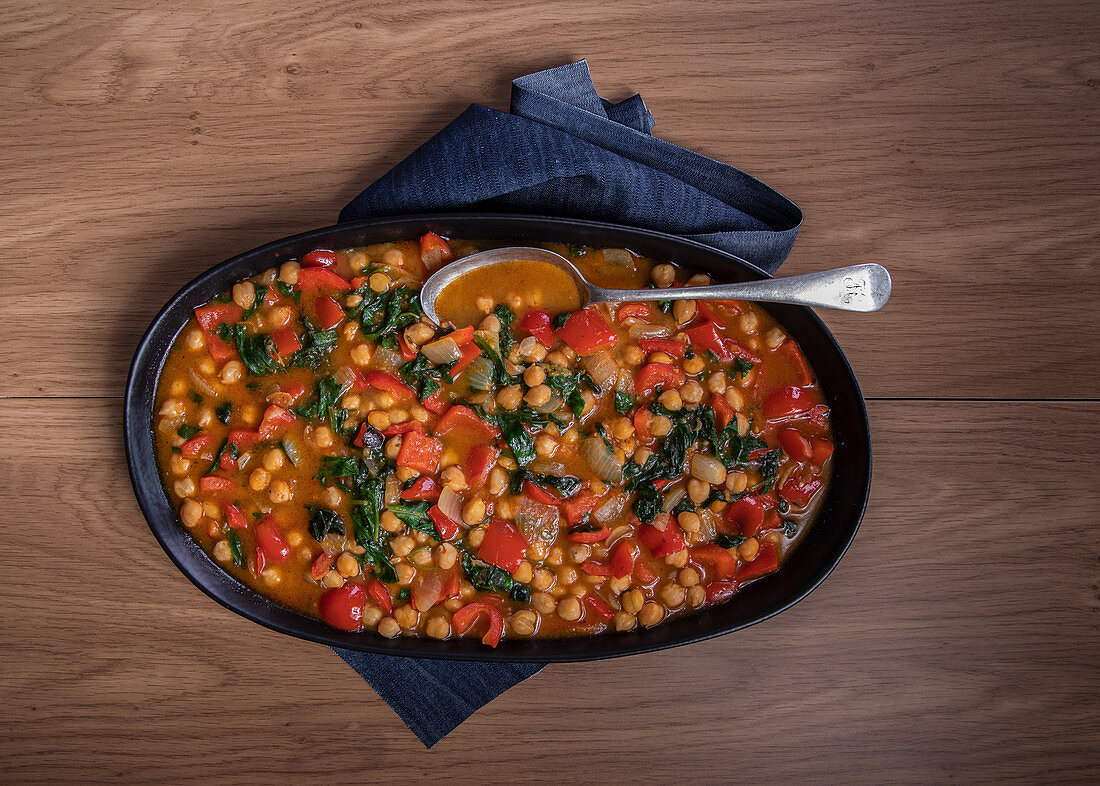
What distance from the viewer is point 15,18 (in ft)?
10.6

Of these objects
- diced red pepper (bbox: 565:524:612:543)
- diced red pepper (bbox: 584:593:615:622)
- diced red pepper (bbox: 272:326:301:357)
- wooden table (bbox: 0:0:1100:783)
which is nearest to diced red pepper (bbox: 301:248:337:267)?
diced red pepper (bbox: 272:326:301:357)

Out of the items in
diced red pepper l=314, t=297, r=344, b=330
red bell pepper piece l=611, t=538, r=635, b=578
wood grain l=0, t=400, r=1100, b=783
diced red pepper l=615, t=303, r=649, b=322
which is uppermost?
diced red pepper l=314, t=297, r=344, b=330

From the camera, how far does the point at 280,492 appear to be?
2.90m

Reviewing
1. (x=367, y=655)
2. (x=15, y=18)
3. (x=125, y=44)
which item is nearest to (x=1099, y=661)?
(x=367, y=655)

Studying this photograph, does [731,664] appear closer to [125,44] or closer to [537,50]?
[537,50]

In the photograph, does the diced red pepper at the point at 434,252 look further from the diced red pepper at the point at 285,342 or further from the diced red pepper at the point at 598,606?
the diced red pepper at the point at 598,606

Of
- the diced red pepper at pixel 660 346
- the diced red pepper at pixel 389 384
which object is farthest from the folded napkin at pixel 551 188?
the diced red pepper at pixel 389 384

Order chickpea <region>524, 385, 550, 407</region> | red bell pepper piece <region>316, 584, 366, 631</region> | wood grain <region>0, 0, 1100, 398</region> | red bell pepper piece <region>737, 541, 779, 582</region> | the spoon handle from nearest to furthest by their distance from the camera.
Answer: the spoon handle, chickpea <region>524, 385, 550, 407</region>, red bell pepper piece <region>316, 584, 366, 631</region>, red bell pepper piece <region>737, 541, 779, 582</region>, wood grain <region>0, 0, 1100, 398</region>

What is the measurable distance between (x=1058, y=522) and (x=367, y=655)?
3532 mm

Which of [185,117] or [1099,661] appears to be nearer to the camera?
[185,117]

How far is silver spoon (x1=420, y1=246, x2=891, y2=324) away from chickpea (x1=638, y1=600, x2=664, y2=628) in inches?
54.6

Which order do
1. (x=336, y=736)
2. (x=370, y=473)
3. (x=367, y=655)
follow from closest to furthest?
(x=370, y=473), (x=367, y=655), (x=336, y=736)

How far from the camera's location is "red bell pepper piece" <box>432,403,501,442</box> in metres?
2.92

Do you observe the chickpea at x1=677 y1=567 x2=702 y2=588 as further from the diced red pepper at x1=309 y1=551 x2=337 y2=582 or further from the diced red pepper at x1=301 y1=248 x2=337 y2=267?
the diced red pepper at x1=301 y1=248 x2=337 y2=267
